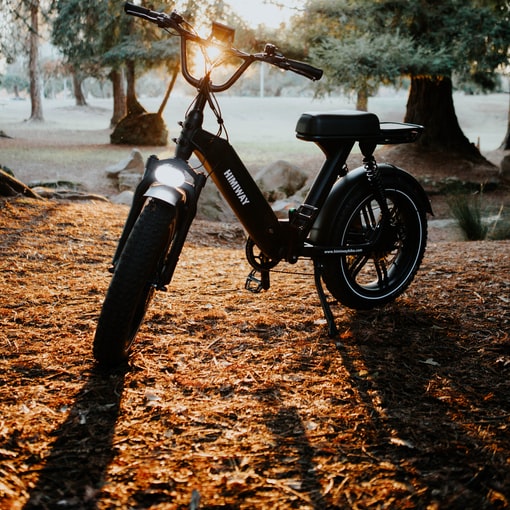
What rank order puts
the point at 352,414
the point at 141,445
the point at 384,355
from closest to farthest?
1. the point at 141,445
2. the point at 352,414
3. the point at 384,355

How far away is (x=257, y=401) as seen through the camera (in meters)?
2.42

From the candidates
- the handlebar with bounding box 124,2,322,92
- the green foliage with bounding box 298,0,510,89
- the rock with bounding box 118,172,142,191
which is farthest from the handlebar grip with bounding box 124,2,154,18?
the rock with bounding box 118,172,142,191

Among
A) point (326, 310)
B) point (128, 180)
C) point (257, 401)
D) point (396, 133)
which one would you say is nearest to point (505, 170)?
point (128, 180)

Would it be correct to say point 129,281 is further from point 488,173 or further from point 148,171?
point 488,173

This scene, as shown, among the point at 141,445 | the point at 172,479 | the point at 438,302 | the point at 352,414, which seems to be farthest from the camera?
the point at 438,302

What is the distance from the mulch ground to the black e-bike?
0.23 m

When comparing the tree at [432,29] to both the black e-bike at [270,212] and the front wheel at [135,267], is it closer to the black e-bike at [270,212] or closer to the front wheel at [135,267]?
the black e-bike at [270,212]

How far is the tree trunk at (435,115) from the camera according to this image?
1336 cm

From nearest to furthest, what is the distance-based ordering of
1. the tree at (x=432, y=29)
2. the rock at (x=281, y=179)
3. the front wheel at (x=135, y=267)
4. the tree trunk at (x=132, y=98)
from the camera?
the front wheel at (x=135, y=267) < the tree at (x=432, y=29) < the rock at (x=281, y=179) < the tree trunk at (x=132, y=98)

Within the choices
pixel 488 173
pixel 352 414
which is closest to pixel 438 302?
pixel 352 414

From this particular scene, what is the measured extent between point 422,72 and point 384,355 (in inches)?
344

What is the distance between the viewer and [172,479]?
189 centimetres

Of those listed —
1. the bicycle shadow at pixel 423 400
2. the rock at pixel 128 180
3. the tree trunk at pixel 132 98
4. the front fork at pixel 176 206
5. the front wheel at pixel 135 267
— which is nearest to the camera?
the bicycle shadow at pixel 423 400

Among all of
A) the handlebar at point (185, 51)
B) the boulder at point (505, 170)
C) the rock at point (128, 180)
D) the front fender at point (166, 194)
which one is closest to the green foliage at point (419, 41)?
the boulder at point (505, 170)
